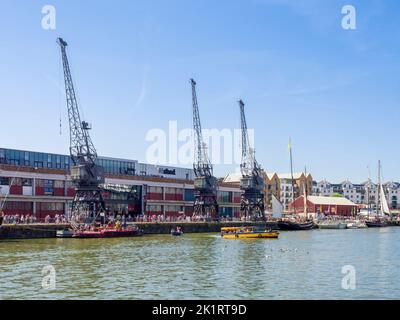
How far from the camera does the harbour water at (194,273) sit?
35.5 metres

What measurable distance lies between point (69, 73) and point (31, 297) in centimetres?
7804

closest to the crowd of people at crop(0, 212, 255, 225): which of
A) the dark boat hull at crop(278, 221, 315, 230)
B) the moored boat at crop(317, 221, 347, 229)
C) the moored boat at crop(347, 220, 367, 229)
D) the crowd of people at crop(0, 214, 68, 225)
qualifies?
the crowd of people at crop(0, 214, 68, 225)

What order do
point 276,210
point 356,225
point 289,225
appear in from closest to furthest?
point 289,225 < point 276,210 < point 356,225

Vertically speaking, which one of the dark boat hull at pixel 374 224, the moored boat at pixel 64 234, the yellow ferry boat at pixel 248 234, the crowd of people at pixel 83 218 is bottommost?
the dark boat hull at pixel 374 224

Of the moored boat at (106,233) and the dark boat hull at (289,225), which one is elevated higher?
the moored boat at (106,233)

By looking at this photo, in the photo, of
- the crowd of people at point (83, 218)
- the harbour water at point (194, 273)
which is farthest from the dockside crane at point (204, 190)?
the harbour water at point (194, 273)

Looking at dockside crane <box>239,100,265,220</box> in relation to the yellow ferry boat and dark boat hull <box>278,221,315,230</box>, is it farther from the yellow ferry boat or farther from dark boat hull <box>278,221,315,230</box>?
the yellow ferry boat

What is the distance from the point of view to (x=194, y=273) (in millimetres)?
44969

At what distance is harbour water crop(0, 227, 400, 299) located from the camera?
116 ft

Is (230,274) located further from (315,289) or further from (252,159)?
(252,159)

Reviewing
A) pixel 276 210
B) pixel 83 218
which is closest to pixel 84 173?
pixel 83 218

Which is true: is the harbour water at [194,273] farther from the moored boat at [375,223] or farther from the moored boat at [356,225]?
the moored boat at [375,223]

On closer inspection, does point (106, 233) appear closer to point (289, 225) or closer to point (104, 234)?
point (104, 234)
